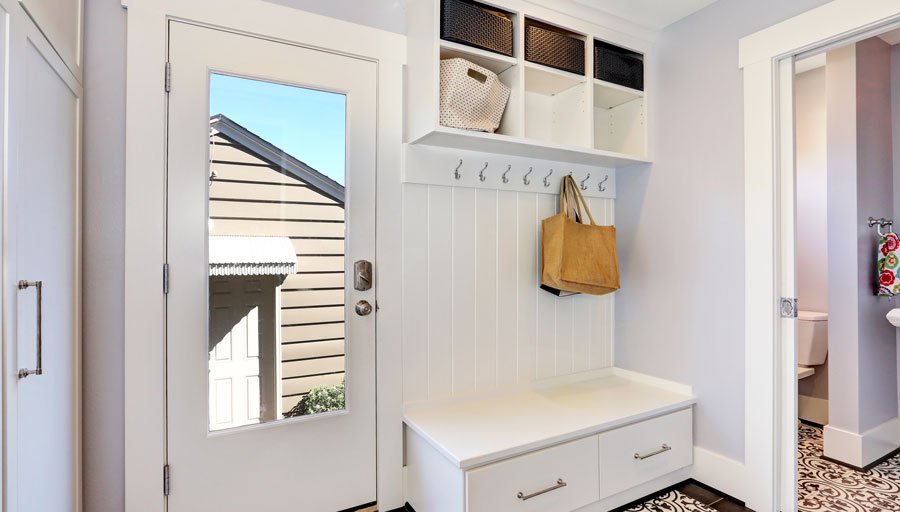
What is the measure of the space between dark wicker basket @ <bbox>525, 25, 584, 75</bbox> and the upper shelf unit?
0.03 metres

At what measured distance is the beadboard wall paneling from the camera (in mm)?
2061

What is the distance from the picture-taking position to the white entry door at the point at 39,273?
40.8 inches

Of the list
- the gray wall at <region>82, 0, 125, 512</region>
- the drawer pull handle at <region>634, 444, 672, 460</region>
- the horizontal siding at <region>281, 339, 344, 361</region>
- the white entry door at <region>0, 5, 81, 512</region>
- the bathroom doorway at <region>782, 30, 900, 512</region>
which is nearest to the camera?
the white entry door at <region>0, 5, 81, 512</region>

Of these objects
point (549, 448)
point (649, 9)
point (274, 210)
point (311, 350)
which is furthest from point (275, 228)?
point (649, 9)

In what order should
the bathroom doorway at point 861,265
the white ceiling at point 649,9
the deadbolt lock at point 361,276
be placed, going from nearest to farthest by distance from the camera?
the deadbolt lock at point 361,276 → the white ceiling at point 649,9 → the bathroom doorway at point 861,265

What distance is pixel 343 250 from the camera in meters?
1.92

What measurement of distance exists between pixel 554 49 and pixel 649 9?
0.53 meters

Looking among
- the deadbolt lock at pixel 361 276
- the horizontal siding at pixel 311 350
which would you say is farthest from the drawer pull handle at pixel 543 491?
the deadbolt lock at pixel 361 276

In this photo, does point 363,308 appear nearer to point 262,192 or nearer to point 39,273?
point 262,192

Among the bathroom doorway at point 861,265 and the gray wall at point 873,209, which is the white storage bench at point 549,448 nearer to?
the bathroom doorway at point 861,265

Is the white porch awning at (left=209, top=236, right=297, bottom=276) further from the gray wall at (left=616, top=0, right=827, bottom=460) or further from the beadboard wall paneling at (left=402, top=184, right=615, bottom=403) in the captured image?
the gray wall at (left=616, top=0, right=827, bottom=460)

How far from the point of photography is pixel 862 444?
2.47 metres

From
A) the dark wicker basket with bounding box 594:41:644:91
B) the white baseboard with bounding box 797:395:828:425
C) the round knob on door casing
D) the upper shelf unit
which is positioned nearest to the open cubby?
the upper shelf unit

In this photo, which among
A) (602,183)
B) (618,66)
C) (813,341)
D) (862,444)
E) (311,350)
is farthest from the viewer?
(813,341)
